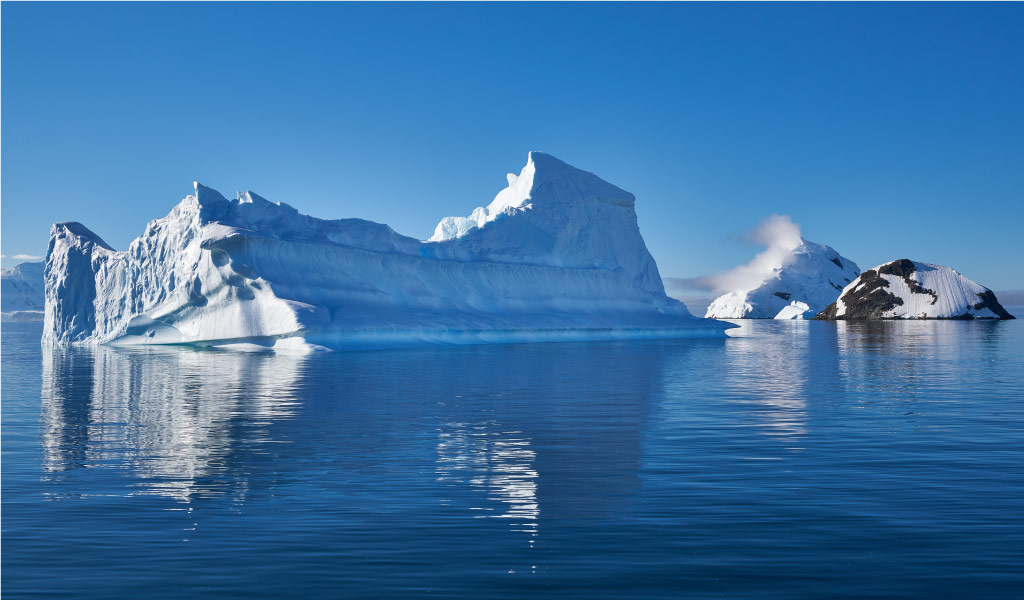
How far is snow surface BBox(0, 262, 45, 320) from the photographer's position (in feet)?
376

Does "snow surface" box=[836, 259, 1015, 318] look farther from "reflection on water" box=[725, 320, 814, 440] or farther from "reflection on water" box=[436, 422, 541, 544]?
"reflection on water" box=[436, 422, 541, 544]

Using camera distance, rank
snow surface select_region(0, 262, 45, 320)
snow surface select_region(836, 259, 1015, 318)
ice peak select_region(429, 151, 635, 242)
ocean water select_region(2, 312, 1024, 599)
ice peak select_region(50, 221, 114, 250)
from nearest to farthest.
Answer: ocean water select_region(2, 312, 1024, 599), ice peak select_region(50, 221, 114, 250), ice peak select_region(429, 151, 635, 242), snow surface select_region(836, 259, 1015, 318), snow surface select_region(0, 262, 45, 320)

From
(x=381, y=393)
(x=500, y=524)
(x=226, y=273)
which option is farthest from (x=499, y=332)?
(x=500, y=524)

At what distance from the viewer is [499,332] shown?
137 ft

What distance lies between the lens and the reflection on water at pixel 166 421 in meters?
9.41

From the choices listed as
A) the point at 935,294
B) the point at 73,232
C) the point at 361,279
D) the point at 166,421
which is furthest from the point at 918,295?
the point at 166,421

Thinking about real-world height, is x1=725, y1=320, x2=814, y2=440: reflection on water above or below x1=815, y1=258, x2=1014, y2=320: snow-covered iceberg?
below

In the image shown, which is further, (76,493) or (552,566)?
(76,493)

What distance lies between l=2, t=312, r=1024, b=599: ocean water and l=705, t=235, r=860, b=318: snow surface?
132954 mm

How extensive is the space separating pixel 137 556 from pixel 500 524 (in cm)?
289

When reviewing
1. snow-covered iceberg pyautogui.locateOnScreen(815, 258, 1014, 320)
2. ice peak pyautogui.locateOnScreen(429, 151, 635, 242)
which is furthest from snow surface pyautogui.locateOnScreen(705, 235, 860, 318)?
ice peak pyautogui.locateOnScreen(429, 151, 635, 242)

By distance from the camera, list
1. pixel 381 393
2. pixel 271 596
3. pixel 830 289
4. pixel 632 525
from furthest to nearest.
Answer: pixel 830 289 → pixel 381 393 → pixel 632 525 → pixel 271 596

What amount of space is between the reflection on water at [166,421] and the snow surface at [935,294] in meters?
105

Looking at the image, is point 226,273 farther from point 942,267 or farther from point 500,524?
point 942,267
